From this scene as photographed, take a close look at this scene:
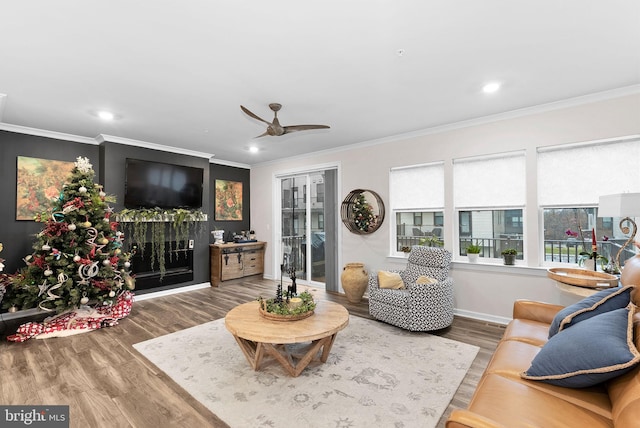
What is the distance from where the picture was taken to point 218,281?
5.91m

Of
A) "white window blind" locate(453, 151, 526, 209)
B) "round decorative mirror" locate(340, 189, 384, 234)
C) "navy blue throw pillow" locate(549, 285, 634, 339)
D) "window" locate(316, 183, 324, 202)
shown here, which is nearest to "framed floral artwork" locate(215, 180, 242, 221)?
"window" locate(316, 183, 324, 202)

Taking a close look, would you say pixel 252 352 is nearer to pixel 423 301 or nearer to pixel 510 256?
pixel 423 301

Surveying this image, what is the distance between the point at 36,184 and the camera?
14.4 ft

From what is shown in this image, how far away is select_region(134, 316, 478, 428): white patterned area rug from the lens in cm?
206

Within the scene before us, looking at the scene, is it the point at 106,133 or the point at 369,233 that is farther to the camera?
the point at 369,233

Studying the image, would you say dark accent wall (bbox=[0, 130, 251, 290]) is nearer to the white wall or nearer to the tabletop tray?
the white wall

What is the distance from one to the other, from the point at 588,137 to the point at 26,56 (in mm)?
5440

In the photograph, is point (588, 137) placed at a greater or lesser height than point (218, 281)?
greater

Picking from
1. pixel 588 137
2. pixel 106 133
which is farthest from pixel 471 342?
pixel 106 133

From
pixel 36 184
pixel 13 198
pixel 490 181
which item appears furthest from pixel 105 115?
pixel 490 181

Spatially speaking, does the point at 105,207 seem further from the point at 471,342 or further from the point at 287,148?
the point at 471,342

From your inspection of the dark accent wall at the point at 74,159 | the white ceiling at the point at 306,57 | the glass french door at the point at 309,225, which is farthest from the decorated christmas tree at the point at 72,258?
the glass french door at the point at 309,225

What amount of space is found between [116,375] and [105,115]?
308 cm

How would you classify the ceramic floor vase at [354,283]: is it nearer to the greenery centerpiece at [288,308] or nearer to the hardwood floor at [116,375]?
the hardwood floor at [116,375]
